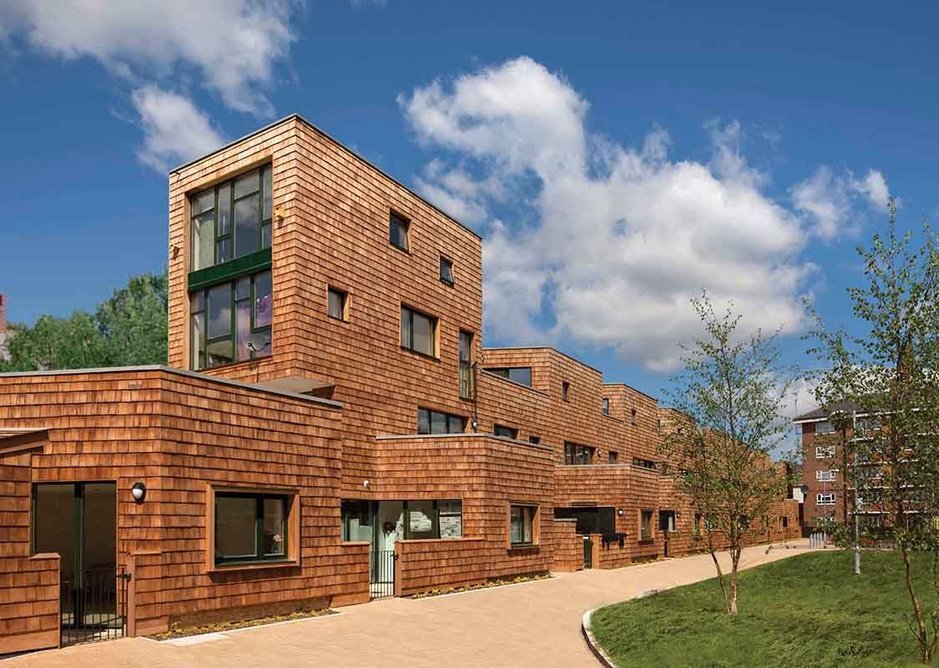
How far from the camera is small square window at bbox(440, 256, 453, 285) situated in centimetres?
2877

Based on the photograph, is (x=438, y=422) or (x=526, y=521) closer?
(x=526, y=521)

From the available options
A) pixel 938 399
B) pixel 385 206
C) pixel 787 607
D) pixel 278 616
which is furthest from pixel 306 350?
pixel 938 399

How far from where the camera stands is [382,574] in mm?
23375

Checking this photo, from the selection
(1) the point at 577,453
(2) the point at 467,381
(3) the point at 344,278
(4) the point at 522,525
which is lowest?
(4) the point at 522,525

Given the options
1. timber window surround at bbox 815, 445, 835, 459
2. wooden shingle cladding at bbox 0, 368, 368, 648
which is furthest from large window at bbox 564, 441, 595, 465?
timber window surround at bbox 815, 445, 835, 459

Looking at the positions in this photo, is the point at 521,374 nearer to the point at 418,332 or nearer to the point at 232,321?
the point at 418,332

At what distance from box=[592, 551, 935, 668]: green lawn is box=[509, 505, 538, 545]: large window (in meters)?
4.70

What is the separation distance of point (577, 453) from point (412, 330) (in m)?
17.1

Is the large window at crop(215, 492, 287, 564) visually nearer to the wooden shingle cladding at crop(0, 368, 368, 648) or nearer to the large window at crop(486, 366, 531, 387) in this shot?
the wooden shingle cladding at crop(0, 368, 368, 648)

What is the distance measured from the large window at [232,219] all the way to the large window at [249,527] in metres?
7.86

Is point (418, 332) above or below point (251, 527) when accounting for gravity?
above

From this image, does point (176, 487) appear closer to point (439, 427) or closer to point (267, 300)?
point (267, 300)

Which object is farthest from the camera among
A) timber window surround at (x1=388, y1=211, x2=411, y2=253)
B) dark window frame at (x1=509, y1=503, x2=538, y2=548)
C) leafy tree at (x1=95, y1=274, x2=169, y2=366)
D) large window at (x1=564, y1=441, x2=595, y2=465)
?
leafy tree at (x1=95, y1=274, x2=169, y2=366)

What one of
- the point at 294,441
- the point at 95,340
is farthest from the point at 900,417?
the point at 95,340
